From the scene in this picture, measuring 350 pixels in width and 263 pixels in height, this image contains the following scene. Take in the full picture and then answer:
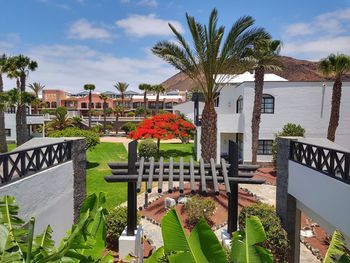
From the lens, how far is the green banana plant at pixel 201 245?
2873 millimetres

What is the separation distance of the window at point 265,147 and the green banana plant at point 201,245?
2582cm

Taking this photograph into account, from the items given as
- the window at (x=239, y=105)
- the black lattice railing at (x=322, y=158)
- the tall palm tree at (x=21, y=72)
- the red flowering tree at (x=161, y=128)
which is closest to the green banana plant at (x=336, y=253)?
the black lattice railing at (x=322, y=158)

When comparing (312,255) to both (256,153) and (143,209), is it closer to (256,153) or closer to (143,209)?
(143,209)

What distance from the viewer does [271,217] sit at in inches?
436

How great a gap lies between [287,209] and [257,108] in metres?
14.5

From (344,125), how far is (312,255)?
61.6ft

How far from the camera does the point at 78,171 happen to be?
11.6 metres

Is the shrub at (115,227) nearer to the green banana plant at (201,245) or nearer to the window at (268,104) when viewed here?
the green banana plant at (201,245)

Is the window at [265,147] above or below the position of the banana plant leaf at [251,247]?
below

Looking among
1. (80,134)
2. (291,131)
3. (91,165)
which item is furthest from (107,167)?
(291,131)

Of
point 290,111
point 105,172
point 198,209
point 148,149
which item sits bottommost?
point 105,172

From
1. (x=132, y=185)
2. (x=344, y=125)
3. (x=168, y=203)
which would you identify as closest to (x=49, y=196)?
(x=132, y=185)

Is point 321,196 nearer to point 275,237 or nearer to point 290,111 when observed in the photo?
point 275,237

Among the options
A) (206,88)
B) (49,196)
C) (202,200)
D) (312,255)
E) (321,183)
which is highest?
(206,88)
